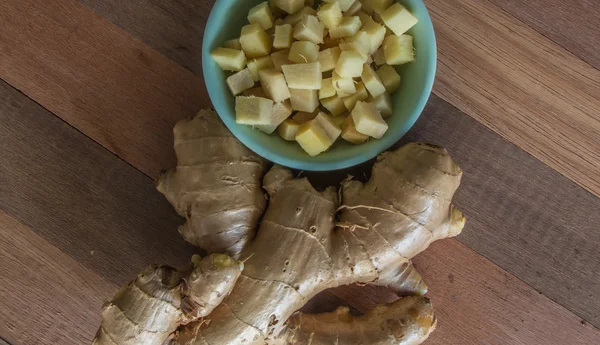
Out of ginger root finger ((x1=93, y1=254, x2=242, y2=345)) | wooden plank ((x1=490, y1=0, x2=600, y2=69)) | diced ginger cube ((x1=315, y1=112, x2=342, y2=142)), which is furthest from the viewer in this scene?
wooden plank ((x1=490, y1=0, x2=600, y2=69))

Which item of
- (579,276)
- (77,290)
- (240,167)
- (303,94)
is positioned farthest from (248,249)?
(579,276)

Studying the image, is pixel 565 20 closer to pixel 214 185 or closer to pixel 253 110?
pixel 253 110

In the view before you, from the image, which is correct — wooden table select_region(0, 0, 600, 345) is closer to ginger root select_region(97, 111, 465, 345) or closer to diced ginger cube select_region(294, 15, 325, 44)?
ginger root select_region(97, 111, 465, 345)

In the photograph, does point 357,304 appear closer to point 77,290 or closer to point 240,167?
point 240,167

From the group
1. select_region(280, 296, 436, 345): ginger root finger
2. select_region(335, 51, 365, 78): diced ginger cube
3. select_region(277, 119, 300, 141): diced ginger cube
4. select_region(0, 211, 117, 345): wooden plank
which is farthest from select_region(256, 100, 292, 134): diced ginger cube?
select_region(0, 211, 117, 345): wooden plank

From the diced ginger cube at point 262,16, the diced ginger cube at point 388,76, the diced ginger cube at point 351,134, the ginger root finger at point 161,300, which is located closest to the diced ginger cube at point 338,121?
the diced ginger cube at point 351,134

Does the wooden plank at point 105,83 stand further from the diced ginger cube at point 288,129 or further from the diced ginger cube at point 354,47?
the diced ginger cube at point 354,47
